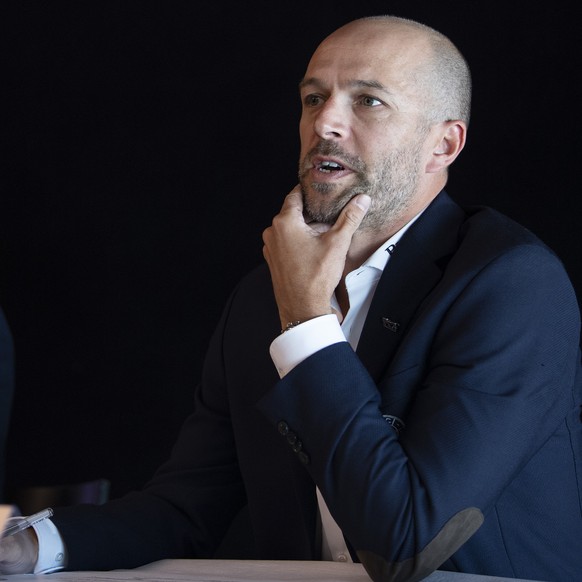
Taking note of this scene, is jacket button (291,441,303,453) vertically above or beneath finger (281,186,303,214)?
beneath

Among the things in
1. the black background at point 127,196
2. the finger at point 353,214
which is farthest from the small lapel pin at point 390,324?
the black background at point 127,196

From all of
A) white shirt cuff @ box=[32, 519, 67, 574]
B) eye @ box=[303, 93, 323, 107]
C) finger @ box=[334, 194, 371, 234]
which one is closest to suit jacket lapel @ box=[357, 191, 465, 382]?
finger @ box=[334, 194, 371, 234]

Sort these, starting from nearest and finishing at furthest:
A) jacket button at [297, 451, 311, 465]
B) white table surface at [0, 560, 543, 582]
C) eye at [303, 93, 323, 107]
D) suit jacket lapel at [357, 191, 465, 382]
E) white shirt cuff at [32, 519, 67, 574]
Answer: white table surface at [0, 560, 543, 582] → jacket button at [297, 451, 311, 465] → white shirt cuff at [32, 519, 67, 574] → suit jacket lapel at [357, 191, 465, 382] → eye at [303, 93, 323, 107]

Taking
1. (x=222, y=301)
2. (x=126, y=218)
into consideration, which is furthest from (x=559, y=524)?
(x=126, y=218)

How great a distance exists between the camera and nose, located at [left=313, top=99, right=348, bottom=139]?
2121 mm

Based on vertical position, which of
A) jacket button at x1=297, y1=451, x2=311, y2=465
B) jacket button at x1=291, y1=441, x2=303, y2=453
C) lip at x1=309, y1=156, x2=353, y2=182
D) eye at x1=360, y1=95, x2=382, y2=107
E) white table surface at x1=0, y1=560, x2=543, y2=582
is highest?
eye at x1=360, y1=95, x2=382, y2=107

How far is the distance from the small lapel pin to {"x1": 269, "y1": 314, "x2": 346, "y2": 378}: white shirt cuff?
20 cm

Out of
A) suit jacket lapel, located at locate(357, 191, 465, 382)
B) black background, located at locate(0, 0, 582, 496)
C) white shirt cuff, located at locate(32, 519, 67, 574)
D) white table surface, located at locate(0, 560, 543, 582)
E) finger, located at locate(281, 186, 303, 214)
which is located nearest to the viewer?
white table surface, located at locate(0, 560, 543, 582)

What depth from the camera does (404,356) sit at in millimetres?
1863

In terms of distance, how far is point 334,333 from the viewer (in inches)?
70.5

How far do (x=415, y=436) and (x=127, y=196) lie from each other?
7.11ft

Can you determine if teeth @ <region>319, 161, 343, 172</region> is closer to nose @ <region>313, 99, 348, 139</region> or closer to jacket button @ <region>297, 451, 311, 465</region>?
nose @ <region>313, 99, 348, 139</region>

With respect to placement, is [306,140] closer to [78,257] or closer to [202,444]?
[202,444]

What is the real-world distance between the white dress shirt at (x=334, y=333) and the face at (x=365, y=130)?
83mm
